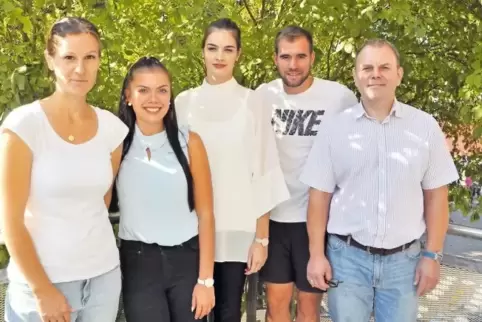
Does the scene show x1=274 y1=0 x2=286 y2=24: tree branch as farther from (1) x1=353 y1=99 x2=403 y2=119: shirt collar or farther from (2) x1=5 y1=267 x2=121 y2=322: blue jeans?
(2) x1=5 y1=267 x2=121 y2=322: blue jeans

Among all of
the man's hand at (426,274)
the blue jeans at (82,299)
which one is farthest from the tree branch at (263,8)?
the blue jeans at (82,299)

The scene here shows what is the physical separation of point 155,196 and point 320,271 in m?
0.97

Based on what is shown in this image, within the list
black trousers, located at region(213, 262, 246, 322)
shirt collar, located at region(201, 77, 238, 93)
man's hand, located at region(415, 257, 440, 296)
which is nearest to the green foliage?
shirt collar, located at region(201, 77, 238, 93)

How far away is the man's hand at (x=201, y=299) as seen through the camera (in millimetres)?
2689

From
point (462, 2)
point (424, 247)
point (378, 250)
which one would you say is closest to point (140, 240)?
point (378, 250)

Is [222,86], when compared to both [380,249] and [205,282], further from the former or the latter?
[380,249]

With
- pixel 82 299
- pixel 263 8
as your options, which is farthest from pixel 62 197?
pixel 263 8

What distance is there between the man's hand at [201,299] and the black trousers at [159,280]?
21mm

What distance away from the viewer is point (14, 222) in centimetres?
220

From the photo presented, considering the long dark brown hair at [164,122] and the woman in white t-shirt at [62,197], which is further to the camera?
the long dark brown hair at [164,122]

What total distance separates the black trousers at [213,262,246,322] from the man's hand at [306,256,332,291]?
1.22ft

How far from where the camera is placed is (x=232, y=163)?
9.64 ft

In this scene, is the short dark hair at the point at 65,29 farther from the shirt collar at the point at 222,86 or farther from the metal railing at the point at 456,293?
the metal railing at the point at 456,293

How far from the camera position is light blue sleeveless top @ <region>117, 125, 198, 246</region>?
2.63m
